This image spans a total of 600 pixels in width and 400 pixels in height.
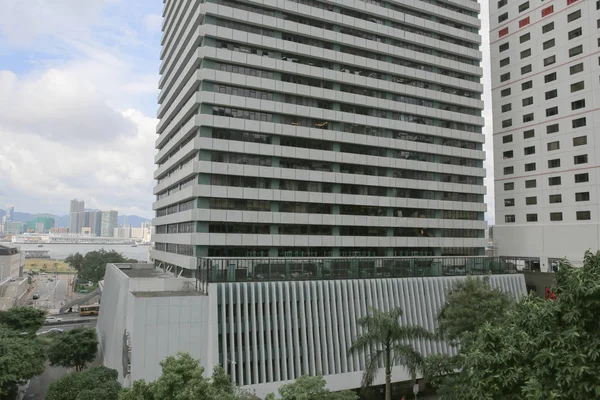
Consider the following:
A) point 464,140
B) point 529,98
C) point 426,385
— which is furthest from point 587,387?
point 529,98

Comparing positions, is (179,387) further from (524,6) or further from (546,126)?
(524,6)

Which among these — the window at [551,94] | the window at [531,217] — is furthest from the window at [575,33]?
the window at [531,217]

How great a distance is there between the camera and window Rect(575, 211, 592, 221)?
5131 cm

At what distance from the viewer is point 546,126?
2212 inches

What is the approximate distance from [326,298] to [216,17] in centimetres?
3186

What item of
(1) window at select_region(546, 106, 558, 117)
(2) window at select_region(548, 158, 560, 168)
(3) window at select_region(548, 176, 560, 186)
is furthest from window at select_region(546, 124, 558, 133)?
(3) window at select_region(548, 176, 560, 186)

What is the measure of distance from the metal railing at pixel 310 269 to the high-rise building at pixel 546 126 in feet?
53.6

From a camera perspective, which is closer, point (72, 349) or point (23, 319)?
point (72, 349)

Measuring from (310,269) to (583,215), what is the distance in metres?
36.4

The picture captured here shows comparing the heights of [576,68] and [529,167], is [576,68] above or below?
above

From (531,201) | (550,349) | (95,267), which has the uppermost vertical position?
(531,201)

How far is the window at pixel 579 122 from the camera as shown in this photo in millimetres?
52312

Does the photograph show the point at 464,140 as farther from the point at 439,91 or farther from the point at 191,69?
the point at 191,69

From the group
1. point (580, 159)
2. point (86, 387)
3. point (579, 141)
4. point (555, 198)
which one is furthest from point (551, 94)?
point (86, 387)
